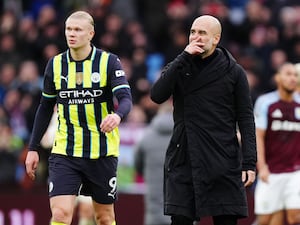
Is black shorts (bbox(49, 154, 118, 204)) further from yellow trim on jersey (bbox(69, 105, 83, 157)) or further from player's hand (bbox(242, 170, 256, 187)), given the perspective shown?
player's hand (bbox(242, 170, 256, 187))

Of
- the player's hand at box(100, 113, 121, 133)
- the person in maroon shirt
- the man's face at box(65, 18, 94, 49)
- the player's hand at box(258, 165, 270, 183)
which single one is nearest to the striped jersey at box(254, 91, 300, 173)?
the person in maroon shirt

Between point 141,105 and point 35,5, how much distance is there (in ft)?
14.9

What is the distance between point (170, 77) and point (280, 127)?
3.86 m

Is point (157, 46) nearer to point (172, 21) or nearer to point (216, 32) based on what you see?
point (172, 21)

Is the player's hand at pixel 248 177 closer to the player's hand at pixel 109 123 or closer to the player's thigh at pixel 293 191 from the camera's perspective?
the player's hand at pixel 109 123

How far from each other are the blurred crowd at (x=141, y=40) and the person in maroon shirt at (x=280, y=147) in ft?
16.1

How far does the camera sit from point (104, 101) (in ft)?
32.8

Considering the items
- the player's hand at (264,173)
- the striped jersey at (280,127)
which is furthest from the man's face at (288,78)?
the player's hand at (264,173)

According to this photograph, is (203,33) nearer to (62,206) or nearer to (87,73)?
(87,73)

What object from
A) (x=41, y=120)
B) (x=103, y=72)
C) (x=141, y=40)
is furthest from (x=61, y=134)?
(x=141, y=40)

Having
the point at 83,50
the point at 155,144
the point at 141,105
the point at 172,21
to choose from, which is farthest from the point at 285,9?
the point at 83,50

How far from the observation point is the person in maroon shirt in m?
12.7

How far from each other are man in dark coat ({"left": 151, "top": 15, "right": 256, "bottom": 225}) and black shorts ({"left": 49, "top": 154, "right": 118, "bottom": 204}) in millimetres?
831

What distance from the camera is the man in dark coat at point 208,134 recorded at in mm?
9242
